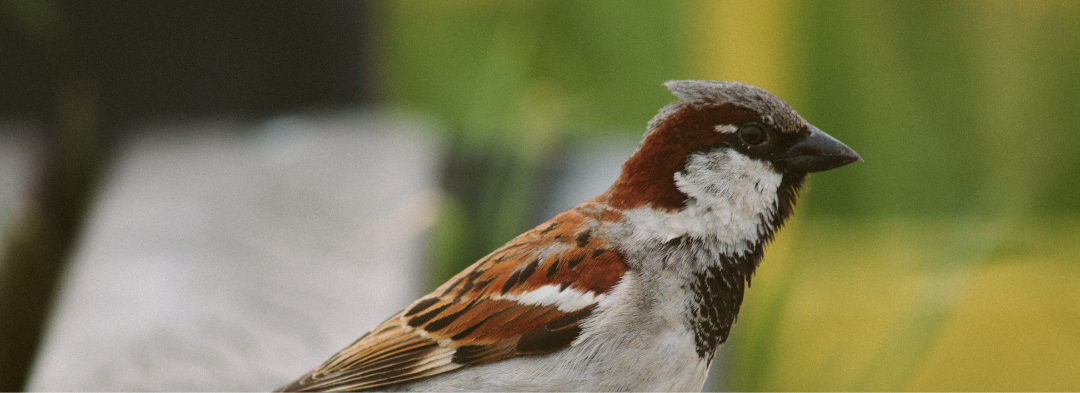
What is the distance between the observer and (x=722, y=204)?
1.28ft

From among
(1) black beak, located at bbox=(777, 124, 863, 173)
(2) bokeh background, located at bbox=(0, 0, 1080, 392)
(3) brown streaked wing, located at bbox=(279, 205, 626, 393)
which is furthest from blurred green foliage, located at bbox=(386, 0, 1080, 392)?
(1) black beak, located at bbox=(777, 124, 863, 173)

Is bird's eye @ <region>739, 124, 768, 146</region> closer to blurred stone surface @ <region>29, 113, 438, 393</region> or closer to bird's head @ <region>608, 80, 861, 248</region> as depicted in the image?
bird's head @ <region>608, 80, 861, 248</region>

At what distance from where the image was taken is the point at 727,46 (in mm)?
924

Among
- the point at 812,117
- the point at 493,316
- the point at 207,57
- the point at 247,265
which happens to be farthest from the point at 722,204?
the point at 207,57

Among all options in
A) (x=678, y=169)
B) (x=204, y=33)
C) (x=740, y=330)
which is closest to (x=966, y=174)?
(x=740, y=330)

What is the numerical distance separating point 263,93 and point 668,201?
0.81m

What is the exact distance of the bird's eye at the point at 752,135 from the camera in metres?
0.36

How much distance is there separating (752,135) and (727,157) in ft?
0.05

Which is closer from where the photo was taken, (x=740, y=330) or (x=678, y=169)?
(x=678, y=169)

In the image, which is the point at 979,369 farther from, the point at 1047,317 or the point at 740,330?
the point at 740,330

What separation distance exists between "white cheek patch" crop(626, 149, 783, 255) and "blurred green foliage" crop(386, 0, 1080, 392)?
1.30 ft

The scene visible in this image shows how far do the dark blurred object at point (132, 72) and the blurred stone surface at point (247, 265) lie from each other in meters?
0.17

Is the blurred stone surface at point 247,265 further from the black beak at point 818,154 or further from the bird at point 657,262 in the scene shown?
the black beak at point 818,154

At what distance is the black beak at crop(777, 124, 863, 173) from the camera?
35 cm
